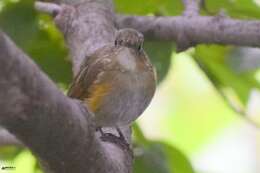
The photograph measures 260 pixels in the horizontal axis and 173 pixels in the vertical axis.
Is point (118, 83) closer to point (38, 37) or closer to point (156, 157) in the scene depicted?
point (156, 157)

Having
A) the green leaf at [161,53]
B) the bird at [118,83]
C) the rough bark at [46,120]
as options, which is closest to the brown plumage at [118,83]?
the bird at [118,83]

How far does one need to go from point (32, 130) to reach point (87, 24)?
3.96ft

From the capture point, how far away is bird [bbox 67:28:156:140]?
1834mm

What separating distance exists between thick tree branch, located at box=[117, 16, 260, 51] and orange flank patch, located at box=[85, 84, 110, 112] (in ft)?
1.87

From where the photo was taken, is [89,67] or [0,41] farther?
[89,67]

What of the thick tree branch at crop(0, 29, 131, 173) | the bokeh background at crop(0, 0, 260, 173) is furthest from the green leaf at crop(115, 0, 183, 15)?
the thick tree branch at crop(0, 29, 131, 173)

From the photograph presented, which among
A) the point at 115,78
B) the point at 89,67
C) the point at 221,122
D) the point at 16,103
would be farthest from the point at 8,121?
the point at 221,122

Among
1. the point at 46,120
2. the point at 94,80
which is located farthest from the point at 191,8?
the point at 46,120

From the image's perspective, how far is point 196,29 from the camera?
240 cm

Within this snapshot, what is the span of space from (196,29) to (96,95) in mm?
653

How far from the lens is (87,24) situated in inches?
96.3

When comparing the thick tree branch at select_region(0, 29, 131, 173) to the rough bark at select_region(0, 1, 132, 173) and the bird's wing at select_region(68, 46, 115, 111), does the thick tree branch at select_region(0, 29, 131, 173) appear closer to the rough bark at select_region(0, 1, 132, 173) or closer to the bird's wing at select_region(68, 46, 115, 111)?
the rough bark at select_region(0, 1, 132, 173)

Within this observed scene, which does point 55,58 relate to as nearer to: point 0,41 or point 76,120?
point 76,120

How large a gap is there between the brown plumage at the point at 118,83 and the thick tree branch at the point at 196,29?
1.26ft
